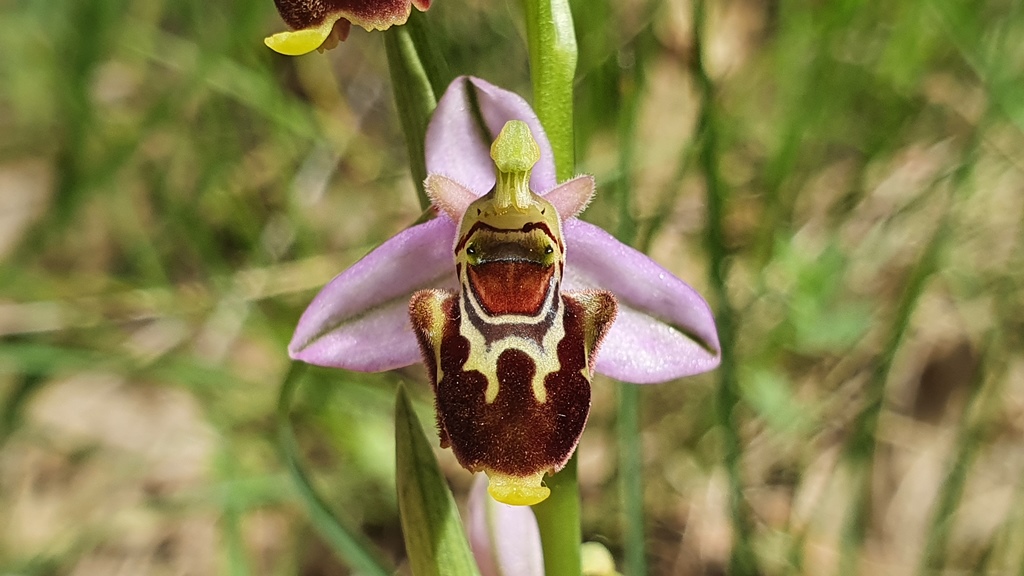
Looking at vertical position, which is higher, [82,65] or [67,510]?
[82,65]

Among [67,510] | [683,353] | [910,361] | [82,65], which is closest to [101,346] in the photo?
[67,510]

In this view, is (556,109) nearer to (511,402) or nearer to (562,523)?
(511,402)

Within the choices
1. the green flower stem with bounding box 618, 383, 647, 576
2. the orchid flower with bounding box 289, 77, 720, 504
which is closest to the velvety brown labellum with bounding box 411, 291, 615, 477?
the orchid flower with bounding box 289, 77, 720, 504

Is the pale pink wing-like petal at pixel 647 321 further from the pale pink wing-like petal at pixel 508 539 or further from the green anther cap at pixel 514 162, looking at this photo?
the pale pink wing-like petal at pixel 508 539

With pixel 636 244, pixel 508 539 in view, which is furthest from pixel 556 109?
pixel 636 244

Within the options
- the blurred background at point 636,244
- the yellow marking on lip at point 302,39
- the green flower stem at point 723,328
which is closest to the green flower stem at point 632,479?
the green flower stem at point 723,328

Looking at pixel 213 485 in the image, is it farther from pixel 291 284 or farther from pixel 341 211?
pixel 341 211

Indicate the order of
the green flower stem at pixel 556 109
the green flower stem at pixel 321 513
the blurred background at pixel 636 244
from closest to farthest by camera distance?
the green flower stem at pixel 556 109 → the green flower stem at pixel 321 513 → the blurred background at pixel 636 244
